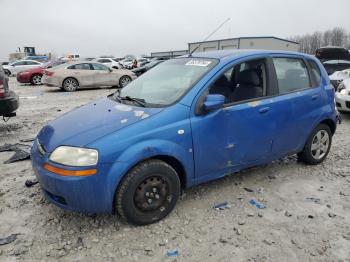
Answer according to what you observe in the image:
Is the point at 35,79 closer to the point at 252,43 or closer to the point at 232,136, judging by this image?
the point at 232,136

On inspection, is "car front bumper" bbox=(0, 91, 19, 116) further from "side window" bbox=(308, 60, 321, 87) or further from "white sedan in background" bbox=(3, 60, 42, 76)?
"white sedan in background" bbox=(3, 60, 42, 76)

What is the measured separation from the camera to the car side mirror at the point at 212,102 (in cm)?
325

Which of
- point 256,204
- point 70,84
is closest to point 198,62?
point 256,204

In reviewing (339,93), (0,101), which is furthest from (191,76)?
(339,93)

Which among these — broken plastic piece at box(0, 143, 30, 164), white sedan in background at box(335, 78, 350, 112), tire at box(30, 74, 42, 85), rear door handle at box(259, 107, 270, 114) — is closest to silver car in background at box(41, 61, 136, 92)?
tire at box(30, 74, 42, 85)

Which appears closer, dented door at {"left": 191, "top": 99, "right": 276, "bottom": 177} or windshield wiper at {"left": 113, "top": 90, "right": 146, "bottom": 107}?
dented door at {"left": 191, "top": 99, "right": 276, "bottom": 177}

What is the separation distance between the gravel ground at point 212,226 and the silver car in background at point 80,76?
10804 mm

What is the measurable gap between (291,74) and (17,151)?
14.7 ft

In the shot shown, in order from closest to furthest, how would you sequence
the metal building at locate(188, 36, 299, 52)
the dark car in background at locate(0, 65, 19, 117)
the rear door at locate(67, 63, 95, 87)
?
the dark car in background at locate(0, 65, 19, 117), the rear door at locate(67, 63, 95, 87), the metal building at locate(188, 36, 299, 52)

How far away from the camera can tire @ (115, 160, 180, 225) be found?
2.99 meters

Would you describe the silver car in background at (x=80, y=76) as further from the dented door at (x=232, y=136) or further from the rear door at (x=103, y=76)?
the dented door at (x=232, y=136)

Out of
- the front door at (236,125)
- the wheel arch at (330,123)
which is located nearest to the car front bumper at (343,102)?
the wheel arch at (330,123)

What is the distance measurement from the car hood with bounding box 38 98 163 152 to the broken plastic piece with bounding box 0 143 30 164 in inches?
74.1

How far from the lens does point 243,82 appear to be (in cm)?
390
